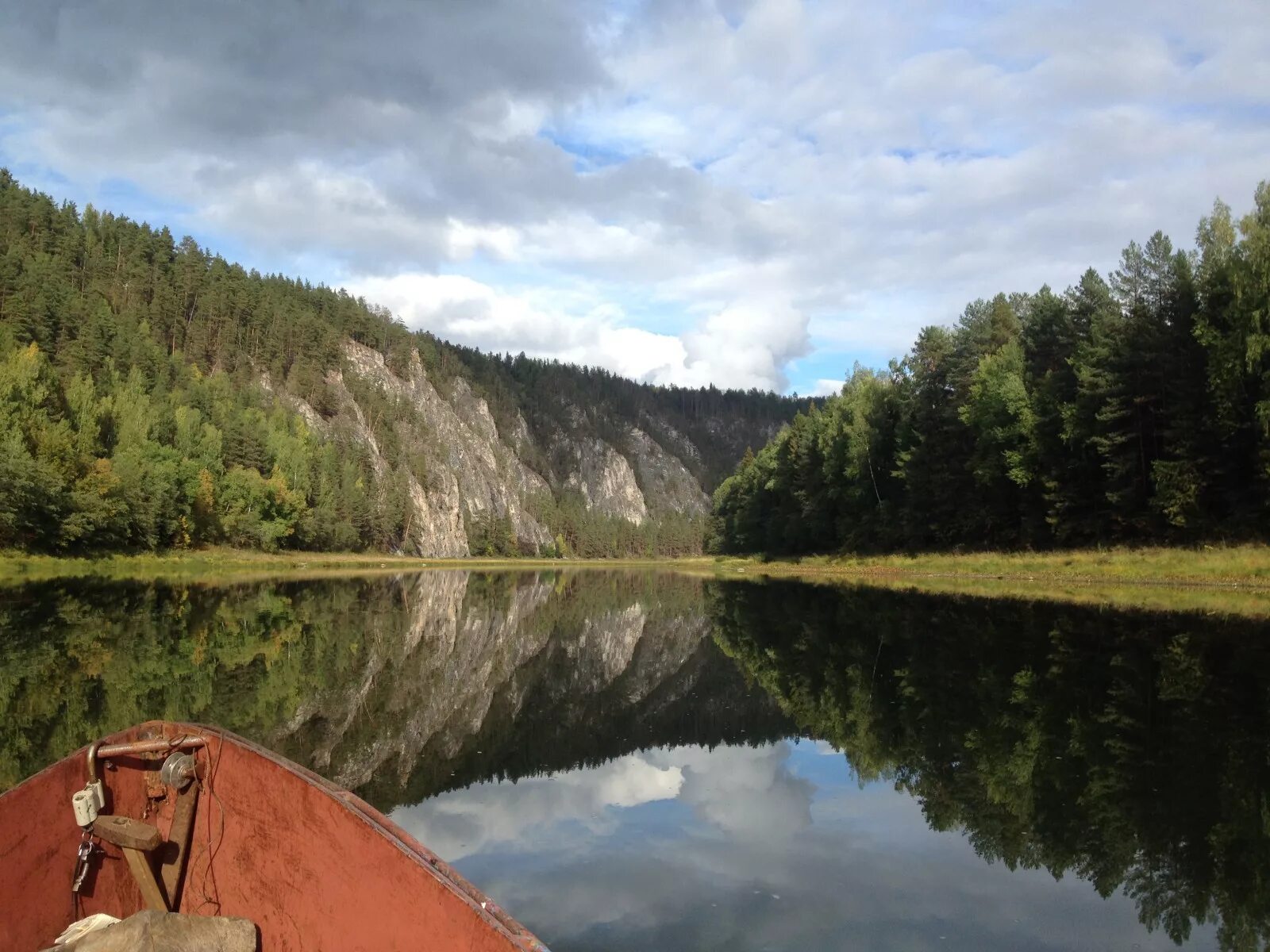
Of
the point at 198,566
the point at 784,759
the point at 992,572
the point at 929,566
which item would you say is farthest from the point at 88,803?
the point at 198,566

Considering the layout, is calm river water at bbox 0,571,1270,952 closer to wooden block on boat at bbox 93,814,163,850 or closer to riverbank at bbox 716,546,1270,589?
wooden block on boat at bbox 93,814,163,850

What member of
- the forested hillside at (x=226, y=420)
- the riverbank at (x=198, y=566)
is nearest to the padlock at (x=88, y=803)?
the riverbank at (x=198, y=566)

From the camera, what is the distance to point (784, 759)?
1114cm

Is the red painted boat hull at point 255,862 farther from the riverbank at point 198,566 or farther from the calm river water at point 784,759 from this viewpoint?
the riverbank at point 198,566

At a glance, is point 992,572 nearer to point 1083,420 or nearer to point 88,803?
point 1083,420

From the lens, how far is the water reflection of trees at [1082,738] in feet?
22.6

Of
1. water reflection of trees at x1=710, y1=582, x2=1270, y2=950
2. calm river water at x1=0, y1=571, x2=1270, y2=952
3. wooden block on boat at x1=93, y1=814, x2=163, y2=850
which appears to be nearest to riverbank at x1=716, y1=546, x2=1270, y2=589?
water reflection of trees at x1=710, y1=582, x2=1270, y2=950

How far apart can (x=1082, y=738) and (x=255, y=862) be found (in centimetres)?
994

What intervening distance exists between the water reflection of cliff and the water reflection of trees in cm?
206

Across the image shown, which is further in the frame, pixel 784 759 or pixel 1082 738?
pixel 784 759

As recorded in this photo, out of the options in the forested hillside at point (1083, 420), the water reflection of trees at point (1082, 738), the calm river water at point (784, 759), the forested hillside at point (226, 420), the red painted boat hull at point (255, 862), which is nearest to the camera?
the red painted boat hull at point (255, 862)

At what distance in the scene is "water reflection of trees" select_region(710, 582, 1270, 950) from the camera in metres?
6.89

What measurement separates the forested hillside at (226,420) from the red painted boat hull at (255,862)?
47221 mm

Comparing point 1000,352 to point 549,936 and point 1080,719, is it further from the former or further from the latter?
point 549,936
